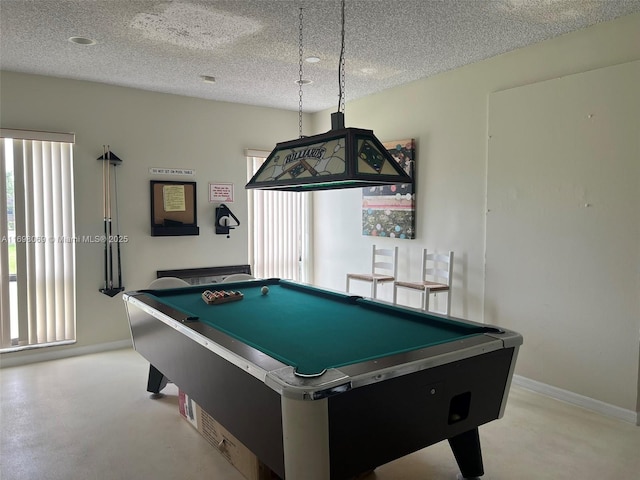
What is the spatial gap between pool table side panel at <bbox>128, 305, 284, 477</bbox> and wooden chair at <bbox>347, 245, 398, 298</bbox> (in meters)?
2.31

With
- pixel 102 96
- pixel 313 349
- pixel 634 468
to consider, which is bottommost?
pixel 634 468

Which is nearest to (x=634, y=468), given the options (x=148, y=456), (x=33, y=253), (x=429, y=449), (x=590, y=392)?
(x=590, y=392)

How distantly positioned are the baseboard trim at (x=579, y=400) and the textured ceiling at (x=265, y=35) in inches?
100

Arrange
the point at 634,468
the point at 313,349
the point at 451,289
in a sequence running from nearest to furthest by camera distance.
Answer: the point at 313,349 < the point at 634,468 < the point at 451,289

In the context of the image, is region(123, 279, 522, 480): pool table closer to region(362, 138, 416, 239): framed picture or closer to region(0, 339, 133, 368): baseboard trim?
region(362, 138, 416, 239): framed picture

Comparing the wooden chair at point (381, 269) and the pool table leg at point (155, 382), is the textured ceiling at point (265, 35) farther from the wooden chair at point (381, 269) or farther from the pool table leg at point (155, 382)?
the pool table leg at point (155, 382)

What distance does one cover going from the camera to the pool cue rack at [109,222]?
455 cm

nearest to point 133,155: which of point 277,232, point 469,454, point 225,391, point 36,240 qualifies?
point 36,240

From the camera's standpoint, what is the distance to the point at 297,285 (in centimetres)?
358

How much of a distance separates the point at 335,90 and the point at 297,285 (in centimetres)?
228

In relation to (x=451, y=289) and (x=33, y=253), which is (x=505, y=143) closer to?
(x=451, y=289)

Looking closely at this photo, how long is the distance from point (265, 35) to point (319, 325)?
2.07 meters

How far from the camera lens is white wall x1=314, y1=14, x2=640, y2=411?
3133 mm

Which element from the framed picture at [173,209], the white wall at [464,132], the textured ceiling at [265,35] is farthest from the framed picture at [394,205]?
the framed picture at [173,209]
